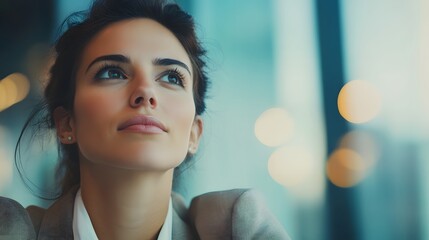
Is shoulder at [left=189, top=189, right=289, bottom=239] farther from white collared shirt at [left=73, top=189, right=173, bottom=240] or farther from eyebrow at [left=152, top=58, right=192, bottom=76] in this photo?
eyebrow at [left=152, top=58, right=192, bottom=76]

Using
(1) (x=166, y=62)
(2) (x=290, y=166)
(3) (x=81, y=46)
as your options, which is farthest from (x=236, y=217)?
(3) (x=81, y=46)

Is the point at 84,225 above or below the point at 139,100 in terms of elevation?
below

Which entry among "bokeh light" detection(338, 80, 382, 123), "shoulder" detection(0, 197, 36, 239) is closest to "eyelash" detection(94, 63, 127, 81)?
"shoulder" detection(0, 197, 36, 239)

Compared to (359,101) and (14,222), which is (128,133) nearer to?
(14,222)

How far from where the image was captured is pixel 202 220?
2.78 feet

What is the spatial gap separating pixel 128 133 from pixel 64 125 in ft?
0.55

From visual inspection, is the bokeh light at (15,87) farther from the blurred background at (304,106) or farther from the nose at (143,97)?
the nose at (143,97)

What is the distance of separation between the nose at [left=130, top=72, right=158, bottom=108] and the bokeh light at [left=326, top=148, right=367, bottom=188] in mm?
373

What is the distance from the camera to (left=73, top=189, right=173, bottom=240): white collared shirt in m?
0.80

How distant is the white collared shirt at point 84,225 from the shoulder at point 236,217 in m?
0.05

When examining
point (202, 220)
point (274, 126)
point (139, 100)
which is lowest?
point (202, 220)

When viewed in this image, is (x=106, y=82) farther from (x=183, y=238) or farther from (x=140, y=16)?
(x=183, y=238)

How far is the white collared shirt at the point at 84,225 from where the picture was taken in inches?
31.5

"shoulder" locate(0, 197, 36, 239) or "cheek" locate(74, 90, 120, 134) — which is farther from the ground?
"cheek" locate(74, 90, 120, 134)
